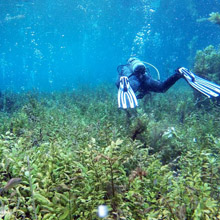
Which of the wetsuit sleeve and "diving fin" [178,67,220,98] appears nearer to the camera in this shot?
"diving fin" [178,67,220,98]

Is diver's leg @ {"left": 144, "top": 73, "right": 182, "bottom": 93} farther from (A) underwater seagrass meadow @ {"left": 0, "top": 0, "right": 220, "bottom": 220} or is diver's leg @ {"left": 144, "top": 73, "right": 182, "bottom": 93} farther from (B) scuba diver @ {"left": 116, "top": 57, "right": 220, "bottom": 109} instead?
(A) underwater seagrass meadow @ {"left": 0, "top": 0, "right": 220, "bottom": 220}

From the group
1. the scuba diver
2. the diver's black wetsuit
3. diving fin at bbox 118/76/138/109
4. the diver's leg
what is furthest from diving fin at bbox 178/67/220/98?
diving fin at bbox 118/76/138/109

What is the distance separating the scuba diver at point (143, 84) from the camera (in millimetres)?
5668

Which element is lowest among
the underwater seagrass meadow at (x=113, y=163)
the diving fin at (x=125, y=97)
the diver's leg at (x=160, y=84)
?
the underwater seagrass meadow at (x=113, y=163)

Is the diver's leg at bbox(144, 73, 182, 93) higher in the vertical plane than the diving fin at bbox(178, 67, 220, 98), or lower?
higher

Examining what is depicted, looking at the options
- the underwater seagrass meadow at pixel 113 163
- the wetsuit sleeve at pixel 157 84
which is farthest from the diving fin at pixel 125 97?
the wetsuit sleeve at pixel 157 84

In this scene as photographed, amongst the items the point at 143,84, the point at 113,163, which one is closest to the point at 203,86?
the point at 143,84

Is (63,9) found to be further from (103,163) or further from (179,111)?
(103,163)

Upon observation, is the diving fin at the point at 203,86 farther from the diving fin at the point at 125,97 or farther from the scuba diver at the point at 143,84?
the diving fin at the point at 125,97

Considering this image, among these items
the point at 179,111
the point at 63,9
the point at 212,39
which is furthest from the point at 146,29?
the point at 179,111

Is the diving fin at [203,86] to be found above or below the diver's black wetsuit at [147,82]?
below

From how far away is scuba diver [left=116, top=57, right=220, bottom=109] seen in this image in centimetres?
567

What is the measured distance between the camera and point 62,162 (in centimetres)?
245

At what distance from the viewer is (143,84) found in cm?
720
